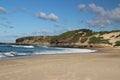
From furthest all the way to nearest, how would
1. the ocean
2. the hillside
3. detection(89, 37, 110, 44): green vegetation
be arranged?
detection(89, 37, 110, 44): green vegetation
the hillside
the ocean

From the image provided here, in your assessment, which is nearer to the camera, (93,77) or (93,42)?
(93,77)

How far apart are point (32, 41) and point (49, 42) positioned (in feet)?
82.9

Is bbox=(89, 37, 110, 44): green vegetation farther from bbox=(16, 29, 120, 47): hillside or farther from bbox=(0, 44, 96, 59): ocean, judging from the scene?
bbox=(0, 44, 96, 59): ocean

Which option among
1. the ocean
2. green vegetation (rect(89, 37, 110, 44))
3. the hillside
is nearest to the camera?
the ocean

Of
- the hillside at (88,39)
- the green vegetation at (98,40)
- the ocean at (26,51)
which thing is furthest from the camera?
the green vegetation at (98,40)

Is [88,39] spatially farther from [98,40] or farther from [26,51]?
[26,51]

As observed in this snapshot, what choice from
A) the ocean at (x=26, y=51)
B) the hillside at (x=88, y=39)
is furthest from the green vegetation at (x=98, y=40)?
the ocean at (x=26, y=51)

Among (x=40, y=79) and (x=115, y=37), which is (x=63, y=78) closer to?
(x=40, y=79)

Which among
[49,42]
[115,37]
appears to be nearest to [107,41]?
[115,37]

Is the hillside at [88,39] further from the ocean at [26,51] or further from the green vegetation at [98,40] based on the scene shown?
the ocean at [26,51]

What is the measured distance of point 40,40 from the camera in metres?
142

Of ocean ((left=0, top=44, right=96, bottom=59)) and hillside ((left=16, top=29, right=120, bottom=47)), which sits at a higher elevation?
hillside ((left=16, top=29, right=120, bottom=47))

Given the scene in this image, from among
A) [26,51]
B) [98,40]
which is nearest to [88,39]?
[98,40]

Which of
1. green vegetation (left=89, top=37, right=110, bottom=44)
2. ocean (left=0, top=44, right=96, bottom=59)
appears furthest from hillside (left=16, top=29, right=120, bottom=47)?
ocean (left=0, top=44, right=96, bottom=59)
